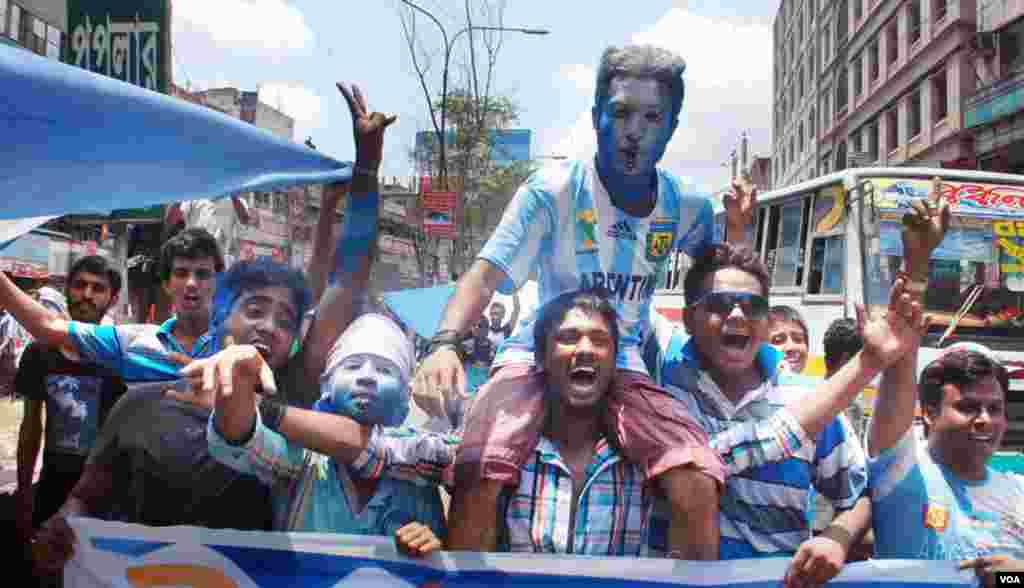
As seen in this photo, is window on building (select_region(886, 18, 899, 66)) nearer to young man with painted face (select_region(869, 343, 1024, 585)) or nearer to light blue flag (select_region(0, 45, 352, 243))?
young man with painted face (select_region(869, 343, 1024, 585))

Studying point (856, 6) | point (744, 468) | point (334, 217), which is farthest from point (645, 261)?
point (856, 6)

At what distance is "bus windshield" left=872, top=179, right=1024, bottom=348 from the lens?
6996mm

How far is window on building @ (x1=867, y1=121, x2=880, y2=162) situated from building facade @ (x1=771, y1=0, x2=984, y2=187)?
4 cm

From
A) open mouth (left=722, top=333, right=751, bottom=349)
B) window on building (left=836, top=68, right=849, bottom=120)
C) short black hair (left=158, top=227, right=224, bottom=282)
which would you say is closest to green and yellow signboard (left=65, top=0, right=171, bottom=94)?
short black hair (left=158, top=227, right=224, bottom=282)

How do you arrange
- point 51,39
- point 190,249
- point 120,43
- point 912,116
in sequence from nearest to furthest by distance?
point 190,249 < point 120,43 < point 51,39 < point 912,116

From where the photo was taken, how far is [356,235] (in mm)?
2846

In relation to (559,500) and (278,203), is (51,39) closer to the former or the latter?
(278,203)

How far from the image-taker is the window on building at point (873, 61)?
28.9 metres

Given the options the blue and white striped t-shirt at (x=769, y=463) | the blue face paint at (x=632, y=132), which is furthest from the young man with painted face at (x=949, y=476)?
the blue face paint at (x=632, y=132)

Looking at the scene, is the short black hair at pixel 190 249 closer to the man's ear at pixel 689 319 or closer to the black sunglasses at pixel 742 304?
the man's ear at pixel 689 319

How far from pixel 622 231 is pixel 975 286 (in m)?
5.47

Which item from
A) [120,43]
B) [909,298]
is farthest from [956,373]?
[120,43]

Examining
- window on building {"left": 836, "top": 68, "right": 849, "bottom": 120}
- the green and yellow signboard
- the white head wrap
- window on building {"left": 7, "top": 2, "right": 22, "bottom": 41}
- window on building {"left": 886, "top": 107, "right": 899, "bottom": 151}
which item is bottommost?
the white head wrap

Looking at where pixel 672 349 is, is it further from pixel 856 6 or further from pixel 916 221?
pixel 856 6
